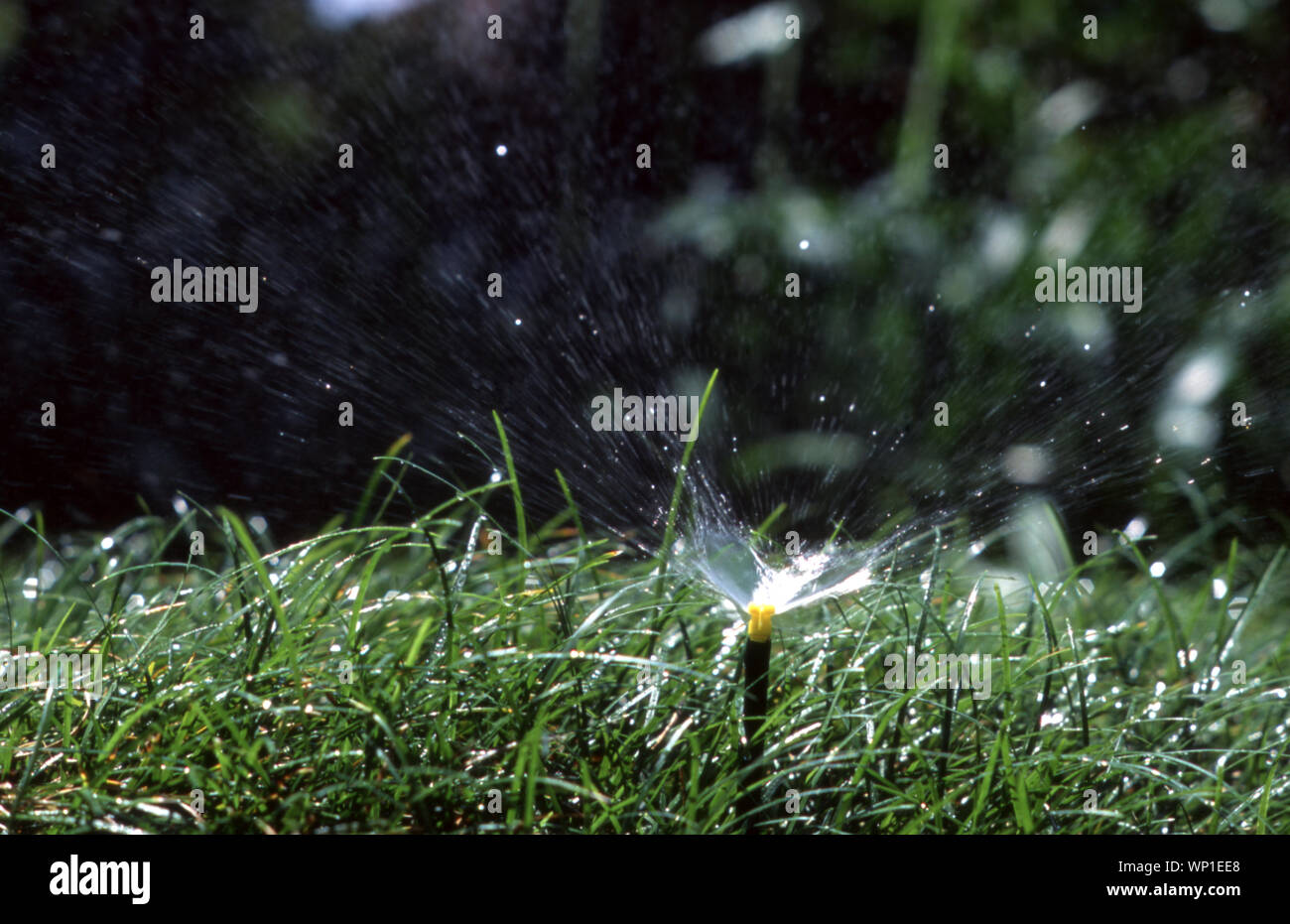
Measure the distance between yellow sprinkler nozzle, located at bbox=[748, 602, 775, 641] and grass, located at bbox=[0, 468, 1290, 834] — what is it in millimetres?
144

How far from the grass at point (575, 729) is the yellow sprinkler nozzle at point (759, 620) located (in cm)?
14

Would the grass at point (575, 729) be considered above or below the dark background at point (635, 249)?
below

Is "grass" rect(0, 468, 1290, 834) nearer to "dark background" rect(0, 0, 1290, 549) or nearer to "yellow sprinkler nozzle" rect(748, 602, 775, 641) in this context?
"yellow sprinkler nozzle" rect(748, 602, 775, 641)

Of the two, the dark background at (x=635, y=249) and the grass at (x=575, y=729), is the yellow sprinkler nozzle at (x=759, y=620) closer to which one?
the grass at (x=575, y=729)

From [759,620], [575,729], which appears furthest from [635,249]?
[759,620]

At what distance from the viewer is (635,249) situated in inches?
122

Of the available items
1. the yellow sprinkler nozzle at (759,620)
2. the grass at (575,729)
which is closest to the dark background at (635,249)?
the grass at (575,729)

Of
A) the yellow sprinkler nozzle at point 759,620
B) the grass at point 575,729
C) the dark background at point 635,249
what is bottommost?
the grass at point 575,729

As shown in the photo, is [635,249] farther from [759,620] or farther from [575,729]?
[759,620]

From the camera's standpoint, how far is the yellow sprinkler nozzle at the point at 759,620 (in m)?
1.30

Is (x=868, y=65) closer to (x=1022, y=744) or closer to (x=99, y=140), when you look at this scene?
(x=1022, y=744)

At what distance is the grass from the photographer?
4.48ft

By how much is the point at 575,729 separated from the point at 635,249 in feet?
6.06
